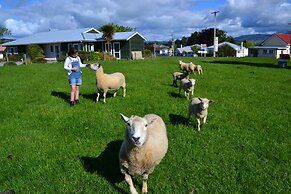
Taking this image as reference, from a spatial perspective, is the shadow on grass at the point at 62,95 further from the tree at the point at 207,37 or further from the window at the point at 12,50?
the tree at the point at 207,37


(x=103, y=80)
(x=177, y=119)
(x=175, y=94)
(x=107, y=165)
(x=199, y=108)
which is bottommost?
(x=107, y=165)

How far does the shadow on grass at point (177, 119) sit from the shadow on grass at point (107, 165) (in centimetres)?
255

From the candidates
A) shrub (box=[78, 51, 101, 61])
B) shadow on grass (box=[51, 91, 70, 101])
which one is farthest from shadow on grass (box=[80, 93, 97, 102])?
shrub (box=[78, 51, 101, 61])

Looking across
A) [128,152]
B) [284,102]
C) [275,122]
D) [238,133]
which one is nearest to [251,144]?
[238,133]

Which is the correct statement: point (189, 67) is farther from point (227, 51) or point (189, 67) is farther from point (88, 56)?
point (227, 51)

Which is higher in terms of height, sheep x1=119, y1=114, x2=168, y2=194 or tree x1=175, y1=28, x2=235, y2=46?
tree x1=175, y1=28, x2=235, y2=46

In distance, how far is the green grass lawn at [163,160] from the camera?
510cm

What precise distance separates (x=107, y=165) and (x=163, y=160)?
3.95 feet

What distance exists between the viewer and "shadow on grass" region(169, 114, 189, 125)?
8.41 m

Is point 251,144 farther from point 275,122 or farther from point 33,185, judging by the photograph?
point 33,185

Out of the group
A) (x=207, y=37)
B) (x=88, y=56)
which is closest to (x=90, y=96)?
(x=88, y=56)

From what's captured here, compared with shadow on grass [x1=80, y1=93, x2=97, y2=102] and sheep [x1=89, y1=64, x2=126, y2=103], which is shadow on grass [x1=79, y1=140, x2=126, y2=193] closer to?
sheep [x1=89, y1=64, x2=126, y2=103]

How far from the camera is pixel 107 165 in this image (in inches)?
226

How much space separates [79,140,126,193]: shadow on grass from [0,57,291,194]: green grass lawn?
2cm
